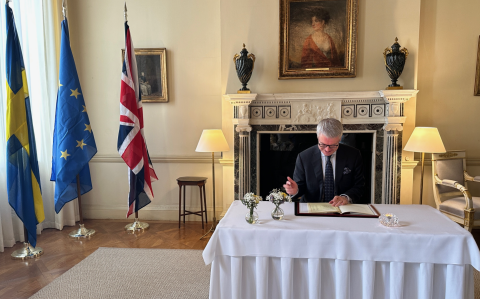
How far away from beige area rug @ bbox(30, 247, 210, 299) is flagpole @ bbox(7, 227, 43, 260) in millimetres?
666

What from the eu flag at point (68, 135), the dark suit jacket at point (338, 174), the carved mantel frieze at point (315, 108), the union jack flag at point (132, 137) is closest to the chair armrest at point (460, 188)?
the carved mantel frieze at point (315, 108)

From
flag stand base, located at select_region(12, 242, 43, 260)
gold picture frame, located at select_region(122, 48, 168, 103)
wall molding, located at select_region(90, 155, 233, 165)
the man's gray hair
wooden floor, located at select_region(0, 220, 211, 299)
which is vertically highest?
gold picture frame, located at select_region(122, 48, 168, 103)

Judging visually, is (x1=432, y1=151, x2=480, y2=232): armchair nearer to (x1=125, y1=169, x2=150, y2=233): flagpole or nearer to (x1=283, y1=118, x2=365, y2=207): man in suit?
(x1=283, y1=118, x2=365, y2=207): man in suit

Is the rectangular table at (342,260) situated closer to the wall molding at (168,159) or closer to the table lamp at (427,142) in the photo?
the table lamp at (427,142)

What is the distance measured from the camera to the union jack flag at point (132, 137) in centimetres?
425

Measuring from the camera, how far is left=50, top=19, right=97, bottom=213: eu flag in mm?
4117

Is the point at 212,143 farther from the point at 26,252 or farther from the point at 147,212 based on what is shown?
the point at 26,252

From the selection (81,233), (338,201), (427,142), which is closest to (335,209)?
(338,201)

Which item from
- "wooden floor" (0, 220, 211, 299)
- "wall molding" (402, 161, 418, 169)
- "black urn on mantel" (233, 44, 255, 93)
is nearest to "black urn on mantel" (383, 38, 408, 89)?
"wall molding" (402, 161, 418, 169)

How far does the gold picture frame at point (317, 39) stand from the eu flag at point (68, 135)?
2.84 meters

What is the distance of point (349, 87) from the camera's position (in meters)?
4.47

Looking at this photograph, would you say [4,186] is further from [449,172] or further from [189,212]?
[449,172]

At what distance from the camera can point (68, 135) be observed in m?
4.12

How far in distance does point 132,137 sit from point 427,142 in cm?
384
